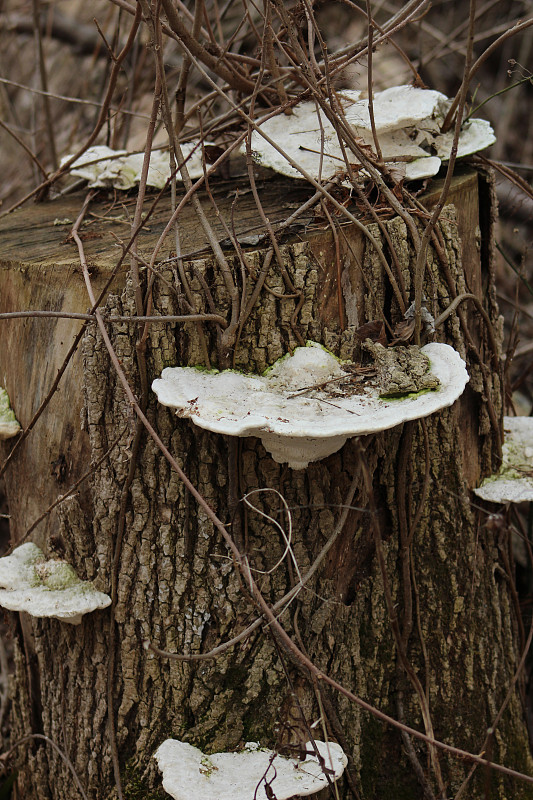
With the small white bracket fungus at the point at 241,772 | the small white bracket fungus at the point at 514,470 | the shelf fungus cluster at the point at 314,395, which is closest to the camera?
the shelf fungus cluster at the point at 314,395

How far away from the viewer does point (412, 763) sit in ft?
8.86

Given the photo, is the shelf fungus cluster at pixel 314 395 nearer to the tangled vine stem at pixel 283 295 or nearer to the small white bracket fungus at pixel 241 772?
the tangled vine stem at pixel 283 295

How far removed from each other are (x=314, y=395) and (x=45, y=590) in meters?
1.23

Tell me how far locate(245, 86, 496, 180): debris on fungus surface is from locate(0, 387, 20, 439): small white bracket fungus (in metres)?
1.42

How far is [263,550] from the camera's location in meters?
2.49

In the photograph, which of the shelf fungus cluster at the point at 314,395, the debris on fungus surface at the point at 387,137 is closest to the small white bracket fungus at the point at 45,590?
the shelf fungus cluster at the point at 314,395

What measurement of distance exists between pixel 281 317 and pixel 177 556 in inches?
36.6

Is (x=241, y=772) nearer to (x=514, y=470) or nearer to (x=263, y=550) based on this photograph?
(x=263, y=550)

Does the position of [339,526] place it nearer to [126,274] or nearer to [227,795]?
[227,795]

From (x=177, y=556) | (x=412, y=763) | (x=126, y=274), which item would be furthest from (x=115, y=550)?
(x=412, y=763)

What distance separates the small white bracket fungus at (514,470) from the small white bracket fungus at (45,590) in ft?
5.19

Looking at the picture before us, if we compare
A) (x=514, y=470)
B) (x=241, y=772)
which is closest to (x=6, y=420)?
(x=241, y=772)

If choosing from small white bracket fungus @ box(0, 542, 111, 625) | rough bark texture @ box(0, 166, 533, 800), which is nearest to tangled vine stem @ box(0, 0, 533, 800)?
rough bark texture @ box(0, 166, 533, 800)

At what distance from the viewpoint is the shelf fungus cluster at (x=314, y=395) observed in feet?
6.20
